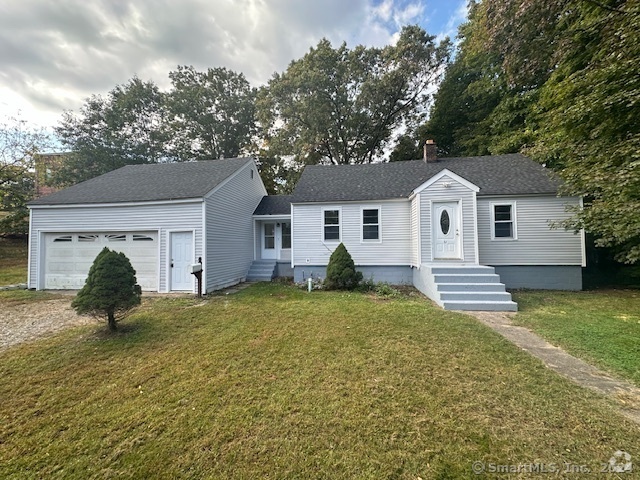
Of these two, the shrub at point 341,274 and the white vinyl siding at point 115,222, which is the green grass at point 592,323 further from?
the white vinyl siding at point 115,222

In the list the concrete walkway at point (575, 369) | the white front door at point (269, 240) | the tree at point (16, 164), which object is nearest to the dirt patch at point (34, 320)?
the white front door at point (269, 240)

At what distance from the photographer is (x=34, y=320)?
6105mm

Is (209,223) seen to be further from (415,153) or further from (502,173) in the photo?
(415,153)

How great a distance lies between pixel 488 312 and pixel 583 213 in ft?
14.6

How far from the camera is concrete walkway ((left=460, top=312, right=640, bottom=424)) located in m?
2.94

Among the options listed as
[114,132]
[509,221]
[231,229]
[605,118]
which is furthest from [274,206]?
[114,132]

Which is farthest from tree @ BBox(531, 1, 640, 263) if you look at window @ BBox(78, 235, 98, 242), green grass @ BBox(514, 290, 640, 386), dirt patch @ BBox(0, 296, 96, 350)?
window @ BBox(78, 235, 98, 242)

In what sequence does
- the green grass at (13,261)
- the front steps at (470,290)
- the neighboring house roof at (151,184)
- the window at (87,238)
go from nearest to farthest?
the front steps at (470,290)
the neighboring house roof at (151,184)
the window at (87,238)
the green grass at (13,261)

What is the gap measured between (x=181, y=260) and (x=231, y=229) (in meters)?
2.41

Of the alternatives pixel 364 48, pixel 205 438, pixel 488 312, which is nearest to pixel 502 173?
pixel 488 312

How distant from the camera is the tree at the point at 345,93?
64.0 feet

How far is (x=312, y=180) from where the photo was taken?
12.6 meters

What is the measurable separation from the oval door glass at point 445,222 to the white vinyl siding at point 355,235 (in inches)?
62.4

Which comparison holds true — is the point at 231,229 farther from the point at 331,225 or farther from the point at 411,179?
the point at 411,179
